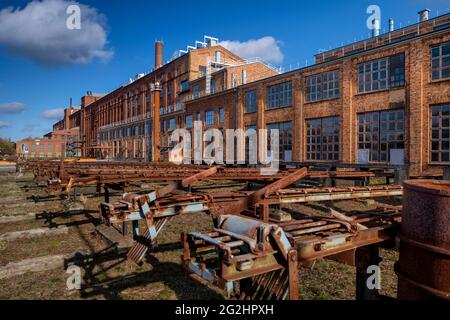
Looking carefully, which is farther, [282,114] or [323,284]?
[282,114]

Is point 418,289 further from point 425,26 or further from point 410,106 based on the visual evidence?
point 425,26

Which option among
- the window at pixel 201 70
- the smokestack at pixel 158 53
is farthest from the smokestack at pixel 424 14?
the smokestack at pixel 158 53

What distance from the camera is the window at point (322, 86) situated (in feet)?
67.1

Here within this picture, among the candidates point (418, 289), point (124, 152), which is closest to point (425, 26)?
point (418, 289)

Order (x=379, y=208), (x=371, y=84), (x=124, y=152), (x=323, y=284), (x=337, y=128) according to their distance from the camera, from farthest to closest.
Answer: (x=124, y=152) → (x=337, y=128) → (x=371, y=84) → (x=323, y=284) → (x=379, y=208)

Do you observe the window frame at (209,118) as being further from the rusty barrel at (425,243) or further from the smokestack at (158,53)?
the rusty barrel at (425,243)

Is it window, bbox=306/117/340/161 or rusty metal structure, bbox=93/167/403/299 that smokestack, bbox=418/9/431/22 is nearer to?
window, bbox=306/117/340/161

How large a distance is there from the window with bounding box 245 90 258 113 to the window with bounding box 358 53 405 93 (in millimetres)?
9371

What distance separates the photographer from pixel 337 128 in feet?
66.5

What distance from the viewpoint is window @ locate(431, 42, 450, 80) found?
1531 cm

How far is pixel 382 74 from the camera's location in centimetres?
1797

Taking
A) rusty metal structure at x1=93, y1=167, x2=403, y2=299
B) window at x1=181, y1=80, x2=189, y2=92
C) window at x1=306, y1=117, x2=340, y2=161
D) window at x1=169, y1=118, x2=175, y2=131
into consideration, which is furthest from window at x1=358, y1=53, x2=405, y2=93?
window at x1=181, y1=80, x2=189, y2=92

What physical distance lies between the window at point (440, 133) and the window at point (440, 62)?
1.54 m
